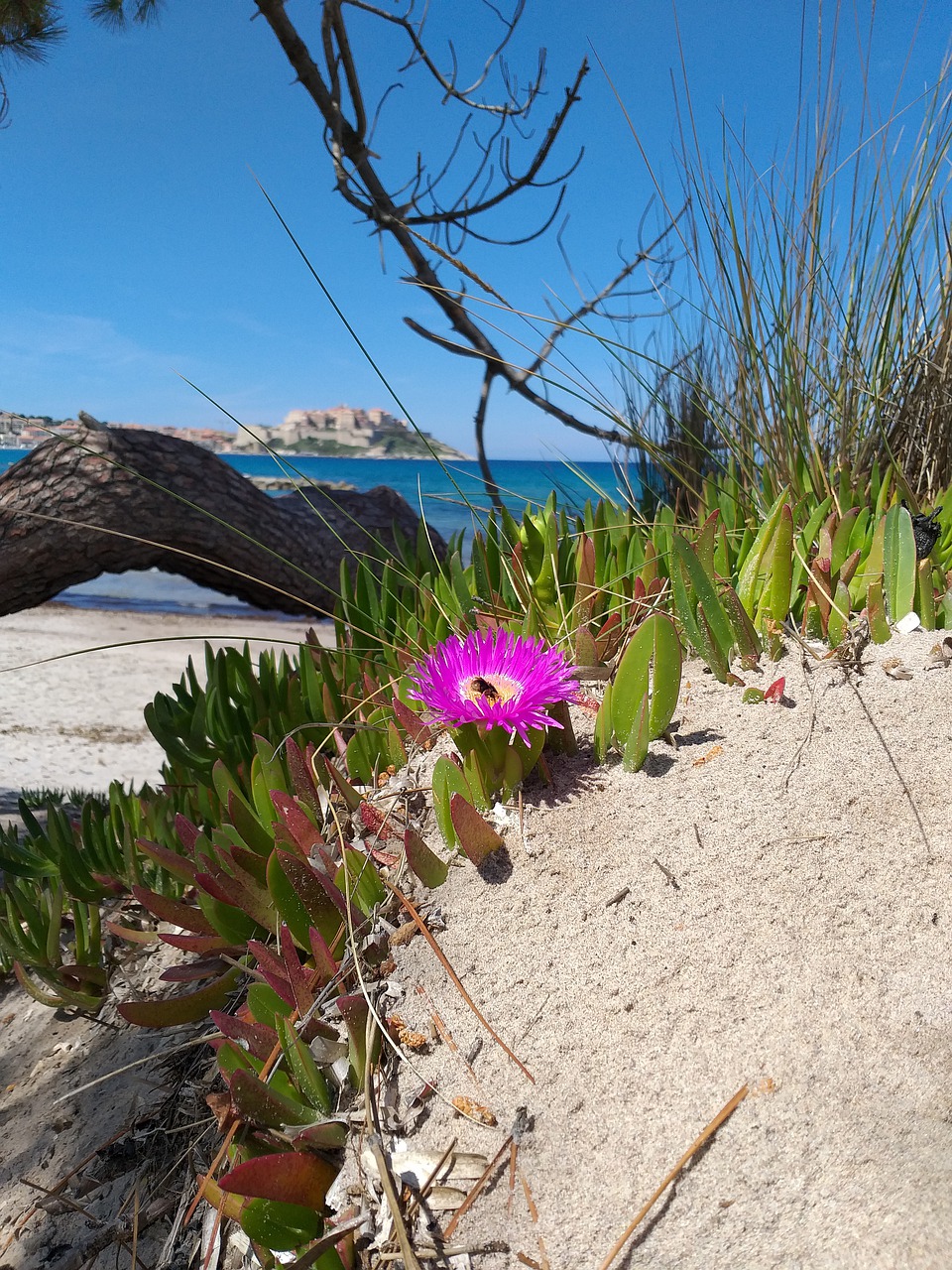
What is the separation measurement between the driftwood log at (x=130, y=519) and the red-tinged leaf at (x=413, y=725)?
1.93 m

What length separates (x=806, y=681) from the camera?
143 centimetres

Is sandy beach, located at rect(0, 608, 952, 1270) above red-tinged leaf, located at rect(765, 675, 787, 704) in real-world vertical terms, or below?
below

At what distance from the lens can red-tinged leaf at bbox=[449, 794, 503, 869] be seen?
3.70 feet

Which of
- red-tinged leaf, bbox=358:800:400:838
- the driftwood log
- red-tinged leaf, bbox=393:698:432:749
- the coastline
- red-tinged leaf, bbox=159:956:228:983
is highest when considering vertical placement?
the driftwood log

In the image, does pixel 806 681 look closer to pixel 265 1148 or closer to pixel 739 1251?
pixel 739 1251

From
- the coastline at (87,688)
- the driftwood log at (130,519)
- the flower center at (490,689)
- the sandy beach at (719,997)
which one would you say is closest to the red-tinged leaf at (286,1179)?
the sandy beach at (719,997)

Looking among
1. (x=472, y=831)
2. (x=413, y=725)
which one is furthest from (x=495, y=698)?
(x=413, y=725)

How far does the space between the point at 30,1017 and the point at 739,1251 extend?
1570mm

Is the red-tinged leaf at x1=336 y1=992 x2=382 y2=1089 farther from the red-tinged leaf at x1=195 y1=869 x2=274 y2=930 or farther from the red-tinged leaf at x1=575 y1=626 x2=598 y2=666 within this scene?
the red-tinged leaf at x1=575 y1=626 x2=598 y2=666

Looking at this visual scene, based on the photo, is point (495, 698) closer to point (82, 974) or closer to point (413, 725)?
point (413, 725)

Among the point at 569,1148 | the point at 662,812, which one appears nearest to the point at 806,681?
the point at 662,812

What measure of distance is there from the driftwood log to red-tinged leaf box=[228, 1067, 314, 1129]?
251 centimetres

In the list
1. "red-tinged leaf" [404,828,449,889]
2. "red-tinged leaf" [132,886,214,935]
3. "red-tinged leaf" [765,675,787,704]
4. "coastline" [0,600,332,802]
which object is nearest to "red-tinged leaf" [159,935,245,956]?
"red-tinged leaf" [132,886,214,935]

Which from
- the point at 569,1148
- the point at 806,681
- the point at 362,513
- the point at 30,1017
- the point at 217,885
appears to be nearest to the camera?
the point at 569,1148
